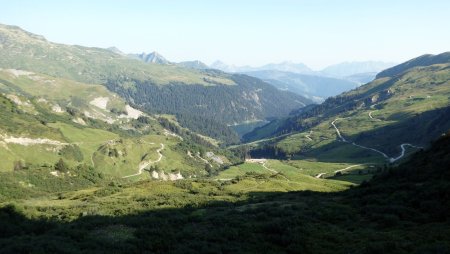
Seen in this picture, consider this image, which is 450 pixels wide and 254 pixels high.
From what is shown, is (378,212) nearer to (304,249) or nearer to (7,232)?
(304,249)

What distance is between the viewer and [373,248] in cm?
3475

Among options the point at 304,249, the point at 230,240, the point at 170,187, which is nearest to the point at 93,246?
the point at 230,240

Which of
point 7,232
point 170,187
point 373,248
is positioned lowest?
point 170,187

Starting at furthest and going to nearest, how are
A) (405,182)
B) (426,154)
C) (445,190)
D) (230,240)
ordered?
(426,154) → (405,182) → (445,190) → (230,240)

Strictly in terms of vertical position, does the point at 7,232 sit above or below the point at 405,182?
below

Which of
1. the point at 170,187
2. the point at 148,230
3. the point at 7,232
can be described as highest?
the point at 148,230

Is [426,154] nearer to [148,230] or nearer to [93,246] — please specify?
[148,230]

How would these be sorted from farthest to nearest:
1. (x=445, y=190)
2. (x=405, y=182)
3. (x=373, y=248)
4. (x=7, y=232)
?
(x=405, y=182) → (x=445, y=190) → (x=7, y=232) → (x=373, y=248)

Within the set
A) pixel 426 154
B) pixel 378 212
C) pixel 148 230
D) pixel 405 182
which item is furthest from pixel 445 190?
pixel 148 230

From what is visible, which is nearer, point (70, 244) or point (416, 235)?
point (70, 244)

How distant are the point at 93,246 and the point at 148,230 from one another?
7758 millimetres

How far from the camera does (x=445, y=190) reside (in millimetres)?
52844

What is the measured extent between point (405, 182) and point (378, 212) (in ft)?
61.6

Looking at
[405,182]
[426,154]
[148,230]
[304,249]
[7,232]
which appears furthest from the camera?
[426,154]
